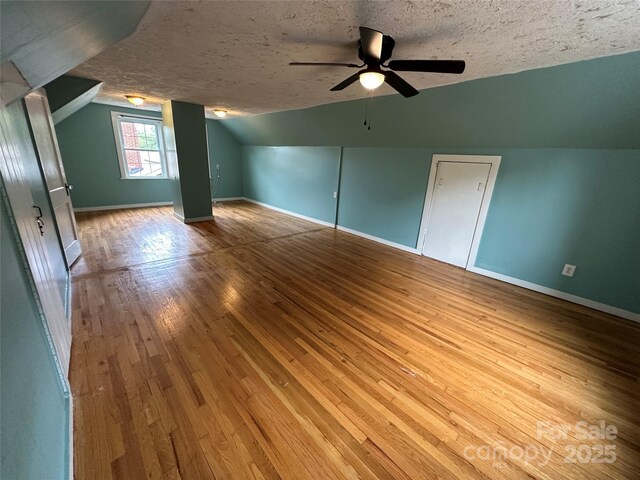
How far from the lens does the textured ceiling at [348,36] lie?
1546 millimetres

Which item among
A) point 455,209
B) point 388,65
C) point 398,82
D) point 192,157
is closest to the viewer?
point 388,65

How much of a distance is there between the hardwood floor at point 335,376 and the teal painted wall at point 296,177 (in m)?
2.82

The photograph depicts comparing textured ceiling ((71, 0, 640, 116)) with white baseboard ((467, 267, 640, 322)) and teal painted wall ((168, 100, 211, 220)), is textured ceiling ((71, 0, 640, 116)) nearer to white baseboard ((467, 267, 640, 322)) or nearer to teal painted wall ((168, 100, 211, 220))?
teal painted wall ((168, 100, 211, 220))

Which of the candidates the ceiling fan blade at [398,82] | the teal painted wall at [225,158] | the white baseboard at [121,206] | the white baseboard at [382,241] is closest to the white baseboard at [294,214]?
the white baseboard at [382,241]

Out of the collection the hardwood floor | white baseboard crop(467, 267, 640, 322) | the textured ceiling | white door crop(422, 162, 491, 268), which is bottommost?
the hardwood floor

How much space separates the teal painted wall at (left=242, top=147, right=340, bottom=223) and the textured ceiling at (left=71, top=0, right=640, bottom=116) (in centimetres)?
255

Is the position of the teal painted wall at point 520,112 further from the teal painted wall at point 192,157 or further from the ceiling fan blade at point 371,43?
the teal painted wall at point 192,157

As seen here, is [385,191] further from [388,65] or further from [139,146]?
[139,146]

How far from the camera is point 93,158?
5727 mm

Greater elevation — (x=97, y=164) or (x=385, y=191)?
(x=97, y=164)

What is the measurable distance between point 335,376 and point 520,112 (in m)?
3.28

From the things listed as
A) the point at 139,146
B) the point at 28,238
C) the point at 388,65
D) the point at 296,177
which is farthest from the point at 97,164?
the point at 388,65

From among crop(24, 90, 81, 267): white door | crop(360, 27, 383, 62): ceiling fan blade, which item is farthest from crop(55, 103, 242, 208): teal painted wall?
crop(360, 27, 383, 62): ceiling fan blade

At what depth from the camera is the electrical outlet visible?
9.55ft
